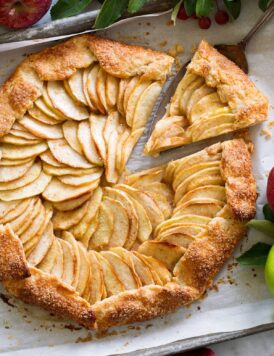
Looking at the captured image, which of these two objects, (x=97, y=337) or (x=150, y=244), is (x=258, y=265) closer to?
(x=150, y=244)

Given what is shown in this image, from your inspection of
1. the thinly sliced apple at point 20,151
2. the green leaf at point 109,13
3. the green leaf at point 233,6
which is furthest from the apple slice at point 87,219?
the green leaf at point 233,6

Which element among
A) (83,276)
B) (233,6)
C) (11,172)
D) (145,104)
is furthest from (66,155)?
(233,6)

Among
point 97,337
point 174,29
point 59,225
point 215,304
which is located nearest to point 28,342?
point 97,337

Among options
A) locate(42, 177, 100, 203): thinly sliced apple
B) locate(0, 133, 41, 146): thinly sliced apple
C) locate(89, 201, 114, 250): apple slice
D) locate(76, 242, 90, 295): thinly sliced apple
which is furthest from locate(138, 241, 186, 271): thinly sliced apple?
locate(0, 133, 41, 146): thinly sliced apple

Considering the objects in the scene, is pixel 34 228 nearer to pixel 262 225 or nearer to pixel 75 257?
pixel 75 257

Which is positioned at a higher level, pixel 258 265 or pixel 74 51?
pixel 74 51

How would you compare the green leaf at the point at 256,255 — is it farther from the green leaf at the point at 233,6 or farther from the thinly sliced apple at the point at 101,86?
the green leaf at the point at 233,6
